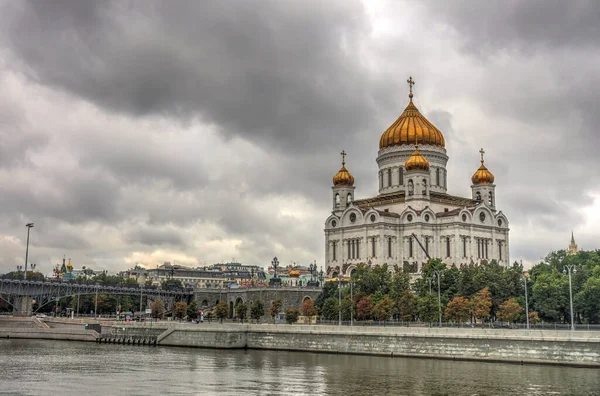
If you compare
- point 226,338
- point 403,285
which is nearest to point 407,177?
point 403,285

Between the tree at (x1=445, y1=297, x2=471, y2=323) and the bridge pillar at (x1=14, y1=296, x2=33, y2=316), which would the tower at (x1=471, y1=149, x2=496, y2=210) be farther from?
the bridge pillar at (x1=14, y1=296, x2=33, y2=316)

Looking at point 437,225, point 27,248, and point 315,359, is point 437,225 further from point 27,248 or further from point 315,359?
point 27,248

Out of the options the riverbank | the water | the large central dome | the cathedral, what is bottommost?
the water

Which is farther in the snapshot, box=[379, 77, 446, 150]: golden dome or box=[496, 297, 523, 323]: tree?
box=[379, 77, 446, 150]: golden dome

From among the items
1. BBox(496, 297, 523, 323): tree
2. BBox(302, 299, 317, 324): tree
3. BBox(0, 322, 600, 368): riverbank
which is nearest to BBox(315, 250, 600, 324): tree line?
BBox(496, 297, 523, 323): tree

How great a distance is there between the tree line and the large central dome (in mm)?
29032

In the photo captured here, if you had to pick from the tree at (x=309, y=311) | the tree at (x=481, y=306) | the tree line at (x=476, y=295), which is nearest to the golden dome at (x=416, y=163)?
the tree line at (x=476, y=295)

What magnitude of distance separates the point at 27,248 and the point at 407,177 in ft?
187

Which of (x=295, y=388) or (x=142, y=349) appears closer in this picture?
(x=295, y=388)

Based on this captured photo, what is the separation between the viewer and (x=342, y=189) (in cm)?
11875

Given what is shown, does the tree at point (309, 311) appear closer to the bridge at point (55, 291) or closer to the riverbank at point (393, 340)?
the riverbank at point (393, 340)

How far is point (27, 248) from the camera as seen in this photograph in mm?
109188

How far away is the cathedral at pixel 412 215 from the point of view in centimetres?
10562

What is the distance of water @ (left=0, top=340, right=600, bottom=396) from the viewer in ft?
143
